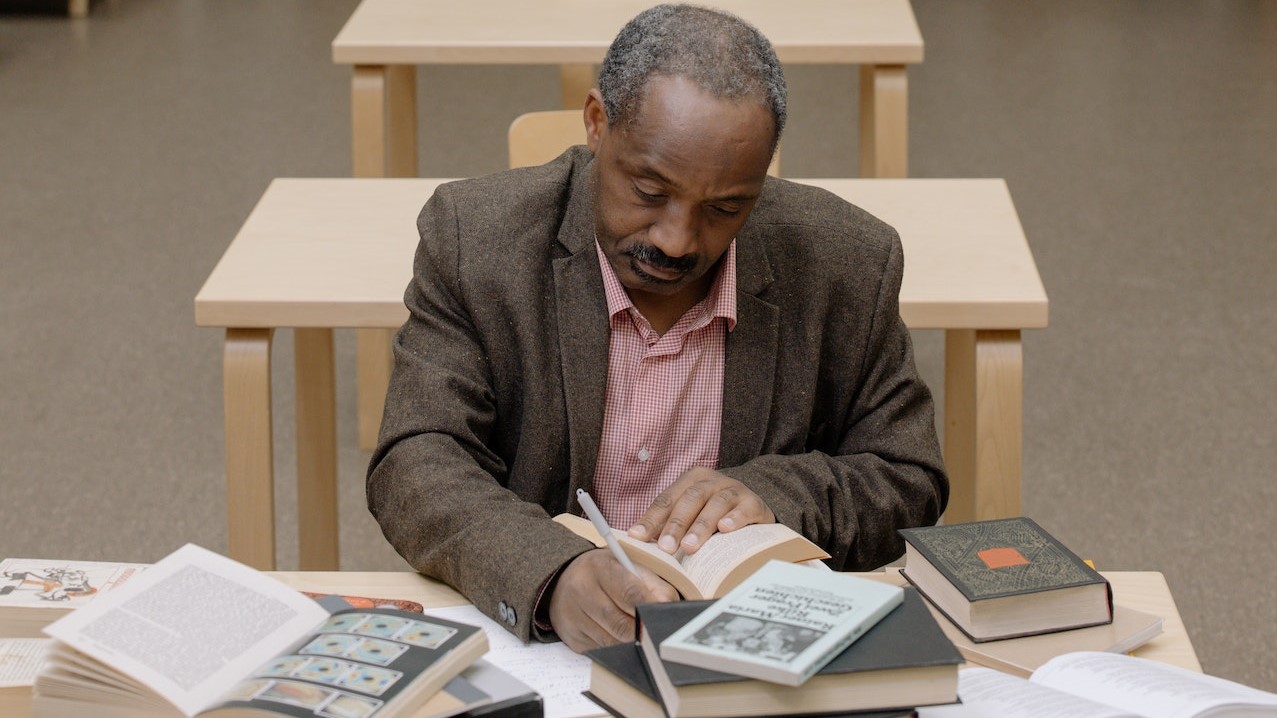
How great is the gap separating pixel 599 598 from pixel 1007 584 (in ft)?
1.07

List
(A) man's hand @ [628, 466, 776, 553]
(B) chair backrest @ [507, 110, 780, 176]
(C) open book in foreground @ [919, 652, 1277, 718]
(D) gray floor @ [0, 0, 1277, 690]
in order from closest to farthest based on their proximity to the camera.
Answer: (C) open book in foreground @ [919, 652, 1277, 718] < (A) man's hand @ [628, 466, 776, 553] < (B) chair backrest @ [507, 110, 780, 176] < (D) gray floor @ [0, 0, 1277, 690]

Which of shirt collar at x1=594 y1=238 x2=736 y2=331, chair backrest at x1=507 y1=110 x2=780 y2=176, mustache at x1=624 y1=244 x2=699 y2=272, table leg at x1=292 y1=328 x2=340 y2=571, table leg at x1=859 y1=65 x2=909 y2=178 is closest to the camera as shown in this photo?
mustache at x1=624 y1=244 x2=699 y2=272

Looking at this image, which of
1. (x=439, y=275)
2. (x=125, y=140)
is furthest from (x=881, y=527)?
(x=125, y=140)

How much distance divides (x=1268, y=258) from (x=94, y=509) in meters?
3.08

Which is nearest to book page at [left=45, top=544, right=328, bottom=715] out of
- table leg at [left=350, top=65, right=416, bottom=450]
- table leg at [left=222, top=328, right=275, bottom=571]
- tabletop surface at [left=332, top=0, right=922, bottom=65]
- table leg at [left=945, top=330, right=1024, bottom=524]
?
table leg at [left=222, top=328, right=275, bottom=571]

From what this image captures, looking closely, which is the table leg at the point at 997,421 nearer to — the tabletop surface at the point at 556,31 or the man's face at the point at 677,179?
the man's face at the point at 677,179

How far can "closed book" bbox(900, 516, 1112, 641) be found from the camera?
1.22 meters

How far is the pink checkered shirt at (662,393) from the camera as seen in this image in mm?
1589

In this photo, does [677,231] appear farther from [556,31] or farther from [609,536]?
[556,31]

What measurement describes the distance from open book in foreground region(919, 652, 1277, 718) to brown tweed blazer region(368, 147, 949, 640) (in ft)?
1.23

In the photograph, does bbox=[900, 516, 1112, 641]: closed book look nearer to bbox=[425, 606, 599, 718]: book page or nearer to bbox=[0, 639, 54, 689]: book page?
bbox=[425, 606, 599, 718]: book page

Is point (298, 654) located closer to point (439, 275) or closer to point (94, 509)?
point (439, 275)

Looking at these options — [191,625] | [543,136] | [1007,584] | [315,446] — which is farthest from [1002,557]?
[315,446]

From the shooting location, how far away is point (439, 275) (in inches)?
62.7
